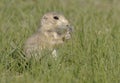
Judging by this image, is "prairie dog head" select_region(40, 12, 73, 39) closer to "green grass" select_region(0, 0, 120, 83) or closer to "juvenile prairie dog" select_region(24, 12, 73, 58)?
"juvenile prairie dog" select_region(24, 12, 73, 58)

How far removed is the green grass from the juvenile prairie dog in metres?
0.10

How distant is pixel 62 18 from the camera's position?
6242 mm

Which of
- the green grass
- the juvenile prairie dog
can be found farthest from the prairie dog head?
the green grass

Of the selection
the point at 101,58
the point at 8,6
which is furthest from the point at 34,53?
the point at 8,6

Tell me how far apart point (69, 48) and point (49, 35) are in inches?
10.5

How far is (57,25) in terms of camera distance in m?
6.25

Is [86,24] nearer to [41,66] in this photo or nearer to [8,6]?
[8,6]

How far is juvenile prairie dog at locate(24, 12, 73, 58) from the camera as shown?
583 cm

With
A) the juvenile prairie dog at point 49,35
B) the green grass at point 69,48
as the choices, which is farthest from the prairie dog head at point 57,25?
the green grass at point 69,48

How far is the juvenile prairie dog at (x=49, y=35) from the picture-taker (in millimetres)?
5827

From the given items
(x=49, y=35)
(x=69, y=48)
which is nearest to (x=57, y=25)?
(x=49, y=35)

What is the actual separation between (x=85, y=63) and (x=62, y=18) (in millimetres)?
835

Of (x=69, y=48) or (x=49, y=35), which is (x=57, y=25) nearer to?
(x=49, y=35)

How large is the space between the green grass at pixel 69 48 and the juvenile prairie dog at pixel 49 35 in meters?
0.10
